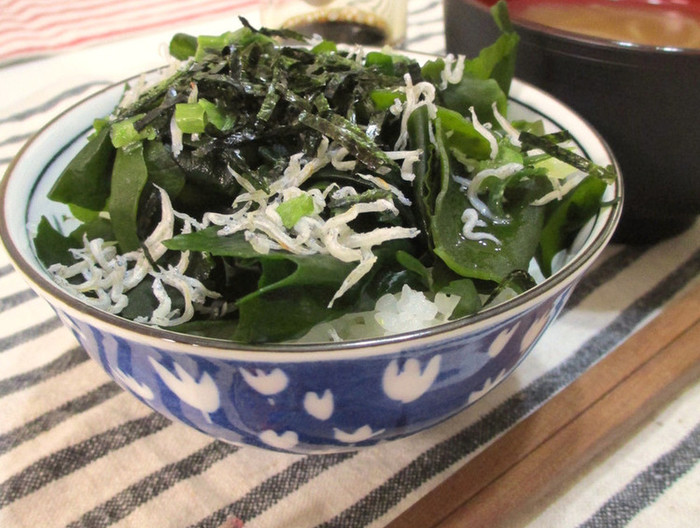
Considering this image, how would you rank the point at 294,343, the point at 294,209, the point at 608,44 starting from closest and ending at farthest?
1. the point at 294,343
2. the point at 294,209
3. the point at 608,44

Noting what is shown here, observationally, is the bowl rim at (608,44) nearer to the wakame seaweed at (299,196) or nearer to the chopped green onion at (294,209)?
the wakame seaweed at (299,196)

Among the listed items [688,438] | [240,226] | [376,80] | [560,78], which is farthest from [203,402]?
[560,78]

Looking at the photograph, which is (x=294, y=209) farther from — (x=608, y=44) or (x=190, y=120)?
(x=608, y=44)

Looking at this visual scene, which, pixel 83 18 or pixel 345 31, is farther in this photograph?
pixel 83 18

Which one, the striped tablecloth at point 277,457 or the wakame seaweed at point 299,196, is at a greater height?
the wakame seaweed at point 299,196

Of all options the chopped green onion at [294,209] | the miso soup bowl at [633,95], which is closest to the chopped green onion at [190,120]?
the chopped green onion at [294,209]

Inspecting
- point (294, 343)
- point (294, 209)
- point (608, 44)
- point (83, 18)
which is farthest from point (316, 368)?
point (83, 18)
